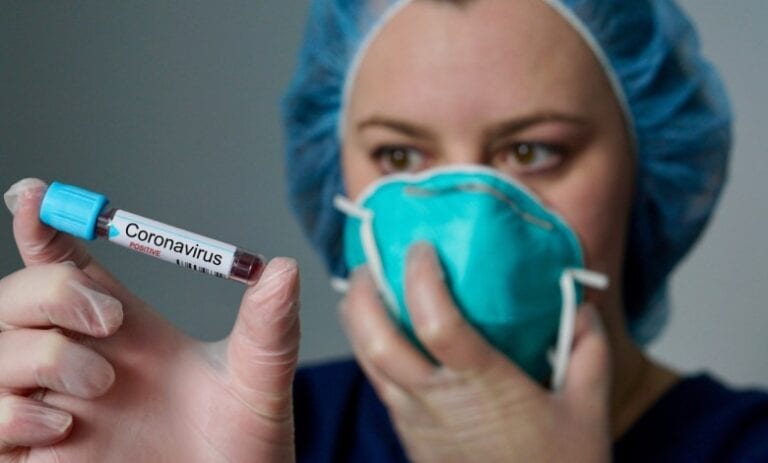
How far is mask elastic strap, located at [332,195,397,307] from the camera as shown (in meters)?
0.92

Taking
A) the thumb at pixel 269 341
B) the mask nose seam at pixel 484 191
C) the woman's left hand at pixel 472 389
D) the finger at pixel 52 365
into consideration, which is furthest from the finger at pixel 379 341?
the finger at pixel 52 365

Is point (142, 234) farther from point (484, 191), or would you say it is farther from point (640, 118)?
point (640, 118)

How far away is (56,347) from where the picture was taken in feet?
1.98

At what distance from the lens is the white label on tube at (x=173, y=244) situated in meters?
0.60

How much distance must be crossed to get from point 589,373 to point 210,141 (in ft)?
2.01

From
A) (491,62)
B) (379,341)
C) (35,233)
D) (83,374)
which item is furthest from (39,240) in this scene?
(491,62)

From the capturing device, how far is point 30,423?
0.61 metres


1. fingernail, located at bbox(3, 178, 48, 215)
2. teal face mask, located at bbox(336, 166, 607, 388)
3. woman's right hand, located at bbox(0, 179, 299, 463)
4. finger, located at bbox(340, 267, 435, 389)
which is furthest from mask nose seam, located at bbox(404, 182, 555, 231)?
fingernail, located at bbox(3, 178, 48, 215)

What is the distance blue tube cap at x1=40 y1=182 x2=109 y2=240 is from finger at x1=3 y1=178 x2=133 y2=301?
0.02 metres

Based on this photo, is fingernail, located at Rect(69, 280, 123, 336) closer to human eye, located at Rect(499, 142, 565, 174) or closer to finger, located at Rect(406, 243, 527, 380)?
finger, located at Rect(406, 243, 527, 380)

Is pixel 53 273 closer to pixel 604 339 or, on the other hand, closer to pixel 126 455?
pixel 126 455

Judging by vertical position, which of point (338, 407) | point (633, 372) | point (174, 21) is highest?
point (174, 21)

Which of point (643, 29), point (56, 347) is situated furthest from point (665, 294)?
point (56, 347)

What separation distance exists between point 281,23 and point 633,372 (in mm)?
711
